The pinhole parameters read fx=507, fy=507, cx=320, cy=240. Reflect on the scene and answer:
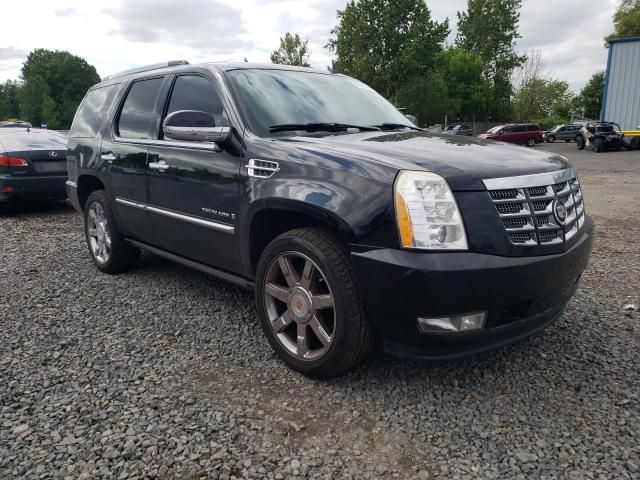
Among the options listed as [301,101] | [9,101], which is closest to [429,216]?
[301,101]

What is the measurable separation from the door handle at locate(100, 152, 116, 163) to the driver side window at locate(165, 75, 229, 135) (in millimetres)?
809

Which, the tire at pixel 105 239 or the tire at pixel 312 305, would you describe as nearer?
the tire at pixel 312 305

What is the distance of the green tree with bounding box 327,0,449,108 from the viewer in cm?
4050

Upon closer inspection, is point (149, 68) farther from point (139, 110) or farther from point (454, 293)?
point (454, 293)

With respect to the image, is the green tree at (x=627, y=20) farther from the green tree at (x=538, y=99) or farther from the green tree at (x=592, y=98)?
the green tree at (x=592, y=98)

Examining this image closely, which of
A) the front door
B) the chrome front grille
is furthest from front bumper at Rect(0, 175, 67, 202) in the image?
the chrome front grille

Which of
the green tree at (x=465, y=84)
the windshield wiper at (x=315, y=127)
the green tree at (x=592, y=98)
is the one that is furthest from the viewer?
the green tree at (x=592, y=98)

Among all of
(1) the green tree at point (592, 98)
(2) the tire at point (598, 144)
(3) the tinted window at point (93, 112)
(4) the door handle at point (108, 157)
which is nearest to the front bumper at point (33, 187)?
(3) the tinted window at point (93, 112)

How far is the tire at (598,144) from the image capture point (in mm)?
24344

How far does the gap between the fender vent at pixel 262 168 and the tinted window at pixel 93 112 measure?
7.76 ft

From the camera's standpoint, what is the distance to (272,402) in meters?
2.58

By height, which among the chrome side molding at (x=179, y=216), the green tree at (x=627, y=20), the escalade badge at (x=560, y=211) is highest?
the green tree at (x=627, y=20)

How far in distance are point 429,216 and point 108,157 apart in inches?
125

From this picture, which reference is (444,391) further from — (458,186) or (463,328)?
(458,186)
